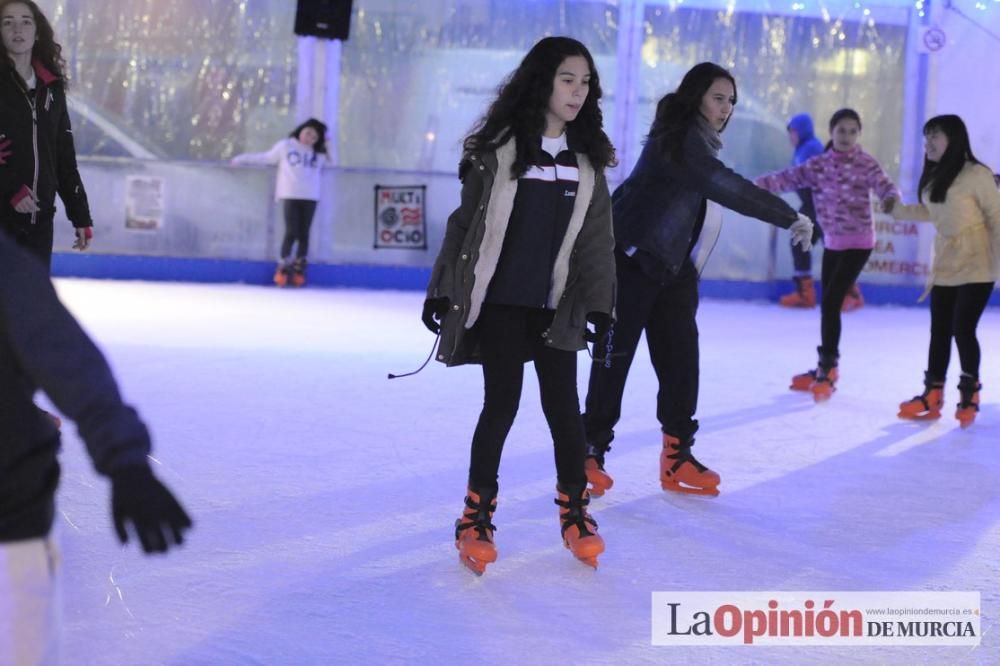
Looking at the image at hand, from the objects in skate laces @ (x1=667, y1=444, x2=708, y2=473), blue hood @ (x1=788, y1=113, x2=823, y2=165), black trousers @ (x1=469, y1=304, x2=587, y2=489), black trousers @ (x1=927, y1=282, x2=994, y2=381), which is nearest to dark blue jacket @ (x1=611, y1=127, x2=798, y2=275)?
skate laces @ (x1=667, y1=444, x2=708, y2=473)

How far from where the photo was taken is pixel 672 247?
347 cm

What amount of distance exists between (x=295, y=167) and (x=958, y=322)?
20.5 ft

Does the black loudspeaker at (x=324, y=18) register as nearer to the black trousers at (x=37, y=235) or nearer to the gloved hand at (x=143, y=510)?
the black trousers at (x=37, y=235)

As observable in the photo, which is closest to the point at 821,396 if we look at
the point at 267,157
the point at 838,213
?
the point at 838,213

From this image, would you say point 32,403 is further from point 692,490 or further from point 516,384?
point 692,490

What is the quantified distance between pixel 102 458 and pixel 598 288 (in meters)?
1.76

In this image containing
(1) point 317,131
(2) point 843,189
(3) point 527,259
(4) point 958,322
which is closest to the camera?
(3) point 527,259

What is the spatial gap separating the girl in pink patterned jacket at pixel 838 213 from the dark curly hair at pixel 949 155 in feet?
1.59

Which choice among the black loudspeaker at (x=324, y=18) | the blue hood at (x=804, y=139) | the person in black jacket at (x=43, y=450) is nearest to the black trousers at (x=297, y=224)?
the black loudspeaker at (x=324, y=18)

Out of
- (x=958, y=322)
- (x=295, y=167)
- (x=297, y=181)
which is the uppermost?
(x=295, y=167)

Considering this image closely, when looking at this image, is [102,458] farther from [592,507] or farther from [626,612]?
[592,507]

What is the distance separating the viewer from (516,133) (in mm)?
2791

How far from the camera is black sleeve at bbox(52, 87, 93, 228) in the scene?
3908mm

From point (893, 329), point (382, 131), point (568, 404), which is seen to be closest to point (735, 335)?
point (893, 329)
